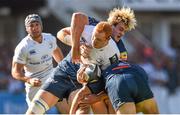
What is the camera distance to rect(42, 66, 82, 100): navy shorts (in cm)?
998

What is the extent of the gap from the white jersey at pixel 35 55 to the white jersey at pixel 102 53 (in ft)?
6.49

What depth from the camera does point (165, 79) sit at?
20406 millimetres

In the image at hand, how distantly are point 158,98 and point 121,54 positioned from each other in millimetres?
7895

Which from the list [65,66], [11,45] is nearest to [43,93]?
[65,66]

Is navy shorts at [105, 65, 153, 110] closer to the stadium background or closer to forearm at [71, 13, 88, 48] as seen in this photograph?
forearm at [71, 13, 88, 48]

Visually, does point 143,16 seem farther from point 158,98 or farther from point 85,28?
point 85,28

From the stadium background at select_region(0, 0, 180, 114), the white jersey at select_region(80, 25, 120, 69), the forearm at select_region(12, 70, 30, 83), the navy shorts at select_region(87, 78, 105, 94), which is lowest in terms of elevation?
the stadium background at select_region(0, 0, 180, 114)

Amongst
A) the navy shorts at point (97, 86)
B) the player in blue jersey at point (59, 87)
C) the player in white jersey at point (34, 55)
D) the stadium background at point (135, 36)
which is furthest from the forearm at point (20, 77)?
the stadium background at point (135, 36)

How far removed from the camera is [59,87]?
33.1 ft

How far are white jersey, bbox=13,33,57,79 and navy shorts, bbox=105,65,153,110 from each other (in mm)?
2499

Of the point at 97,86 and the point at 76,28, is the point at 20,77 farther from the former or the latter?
the point at 76,28

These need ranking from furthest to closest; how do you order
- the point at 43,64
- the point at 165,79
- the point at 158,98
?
the point at 165,79, the point at 158,98, the point at 43,64

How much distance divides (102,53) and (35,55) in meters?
2.18

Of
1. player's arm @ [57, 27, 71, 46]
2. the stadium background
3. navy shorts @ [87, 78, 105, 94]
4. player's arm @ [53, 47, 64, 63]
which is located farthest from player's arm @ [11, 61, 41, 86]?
the stadium background
